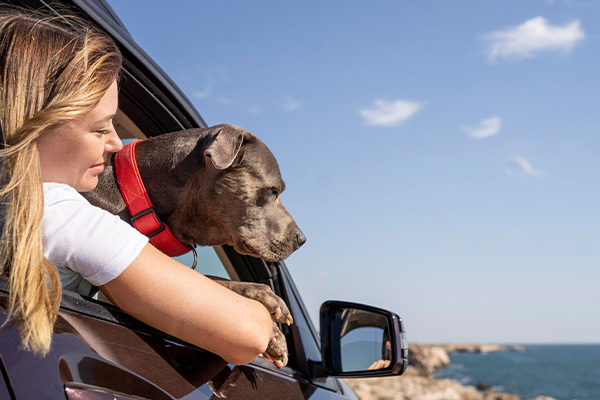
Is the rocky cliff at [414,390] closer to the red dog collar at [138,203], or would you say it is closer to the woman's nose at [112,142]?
the red dog collar at [138,203]

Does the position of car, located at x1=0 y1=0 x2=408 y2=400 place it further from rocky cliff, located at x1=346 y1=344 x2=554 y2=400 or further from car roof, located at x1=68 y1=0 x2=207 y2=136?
rocky cliff, located at x1=346 y1=344 x2=554 y2=400

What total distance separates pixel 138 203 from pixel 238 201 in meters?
0.80

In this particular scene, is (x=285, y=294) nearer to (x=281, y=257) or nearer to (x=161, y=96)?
(x=281, y=257)

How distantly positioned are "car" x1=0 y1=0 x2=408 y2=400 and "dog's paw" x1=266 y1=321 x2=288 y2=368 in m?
0.04

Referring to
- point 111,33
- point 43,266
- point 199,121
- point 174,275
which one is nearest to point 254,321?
point 174,275

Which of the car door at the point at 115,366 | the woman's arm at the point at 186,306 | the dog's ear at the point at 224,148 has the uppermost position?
the dog's ear at the point at 224,148

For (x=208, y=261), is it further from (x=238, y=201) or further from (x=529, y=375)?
(x=529, y=375)

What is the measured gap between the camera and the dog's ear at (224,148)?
2.90 metres

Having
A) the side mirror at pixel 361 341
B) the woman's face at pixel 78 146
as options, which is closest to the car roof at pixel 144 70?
the woman's face at pixel 78 146

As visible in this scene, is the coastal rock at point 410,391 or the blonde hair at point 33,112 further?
the coastal rock at point 410,391

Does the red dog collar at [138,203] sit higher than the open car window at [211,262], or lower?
higher

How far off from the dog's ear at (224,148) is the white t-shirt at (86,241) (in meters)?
1.50

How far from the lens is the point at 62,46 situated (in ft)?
5.28

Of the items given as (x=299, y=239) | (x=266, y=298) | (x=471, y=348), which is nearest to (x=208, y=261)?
(x=299, y=239)
